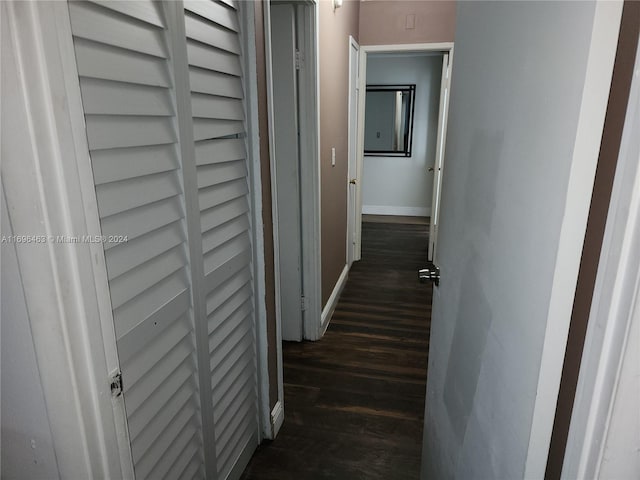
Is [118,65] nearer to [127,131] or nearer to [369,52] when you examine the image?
[127,131]

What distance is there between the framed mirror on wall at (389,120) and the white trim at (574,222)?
5.84 metres

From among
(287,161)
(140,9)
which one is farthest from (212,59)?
(287,161)

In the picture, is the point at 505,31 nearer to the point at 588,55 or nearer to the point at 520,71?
→ the point at 520,71

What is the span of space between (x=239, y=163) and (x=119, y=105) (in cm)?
67

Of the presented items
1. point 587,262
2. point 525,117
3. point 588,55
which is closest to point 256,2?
point 525,117

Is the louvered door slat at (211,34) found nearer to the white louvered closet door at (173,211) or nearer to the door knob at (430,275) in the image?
the white louvered closet door at (173,211)

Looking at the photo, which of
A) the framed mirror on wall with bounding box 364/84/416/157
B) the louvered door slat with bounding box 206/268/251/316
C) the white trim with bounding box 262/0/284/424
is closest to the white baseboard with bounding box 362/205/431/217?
the framed mirror on wall with bounding box 364/84/416/157

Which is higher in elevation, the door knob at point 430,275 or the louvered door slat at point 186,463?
the door knob at point 430,275

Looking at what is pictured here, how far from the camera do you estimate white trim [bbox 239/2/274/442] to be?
1540 millimetres

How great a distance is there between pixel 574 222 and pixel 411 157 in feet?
19.4

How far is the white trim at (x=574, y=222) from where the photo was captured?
1.86 ft

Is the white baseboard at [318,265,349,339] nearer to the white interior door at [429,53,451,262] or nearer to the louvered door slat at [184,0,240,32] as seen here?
the white interior door at [429,53,451,262]

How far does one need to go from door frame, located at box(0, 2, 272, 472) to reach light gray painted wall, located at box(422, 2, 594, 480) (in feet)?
2.56

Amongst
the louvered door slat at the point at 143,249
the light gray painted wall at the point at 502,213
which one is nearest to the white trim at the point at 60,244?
the louvered door slat at the point at 143,249
